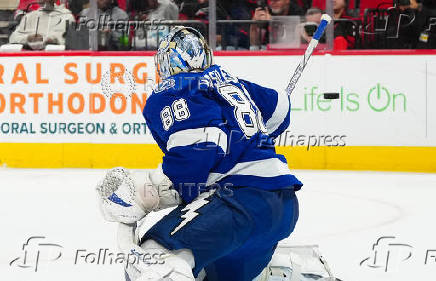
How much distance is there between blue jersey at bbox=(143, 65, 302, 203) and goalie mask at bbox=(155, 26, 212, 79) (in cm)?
5

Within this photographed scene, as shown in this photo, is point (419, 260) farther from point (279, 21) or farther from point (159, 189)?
point (279, 21)

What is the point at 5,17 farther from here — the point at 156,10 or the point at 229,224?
the point at 229,224

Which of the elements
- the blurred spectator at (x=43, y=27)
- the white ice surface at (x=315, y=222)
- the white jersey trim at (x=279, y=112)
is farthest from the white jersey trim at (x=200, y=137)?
the blurred spectator at (x=43, y=27)

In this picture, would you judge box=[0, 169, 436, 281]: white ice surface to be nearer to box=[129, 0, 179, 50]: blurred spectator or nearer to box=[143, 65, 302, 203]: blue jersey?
box=[143, 65, 302, 203]: blue jersey

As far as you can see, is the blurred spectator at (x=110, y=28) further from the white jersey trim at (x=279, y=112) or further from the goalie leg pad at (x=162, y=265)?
the goalie leg pad at (x=162, y=265)

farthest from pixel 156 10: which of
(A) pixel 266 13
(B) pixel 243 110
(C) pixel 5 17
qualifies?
(B) pixel 243 110

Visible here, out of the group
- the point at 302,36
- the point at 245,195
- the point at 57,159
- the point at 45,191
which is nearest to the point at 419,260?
the point at 245,195

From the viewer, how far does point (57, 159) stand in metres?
6.96

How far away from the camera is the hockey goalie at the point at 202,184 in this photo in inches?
99.0

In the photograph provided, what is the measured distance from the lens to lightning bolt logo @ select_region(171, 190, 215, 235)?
2.55 meters

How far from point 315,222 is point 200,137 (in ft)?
7.50

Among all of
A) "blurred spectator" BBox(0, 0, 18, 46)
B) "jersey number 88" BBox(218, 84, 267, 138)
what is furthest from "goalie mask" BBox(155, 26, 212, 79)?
"blurred spectator" BBox(0, 0, 18, 46)

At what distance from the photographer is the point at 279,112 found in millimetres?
2957

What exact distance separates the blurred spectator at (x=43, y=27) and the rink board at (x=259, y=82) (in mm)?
135
